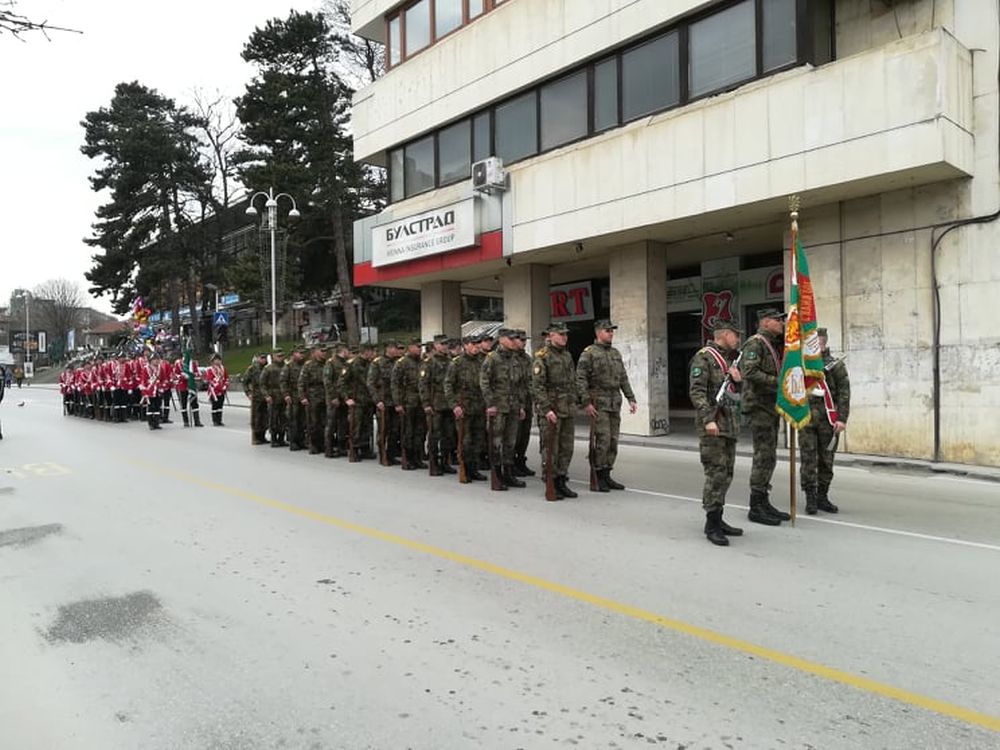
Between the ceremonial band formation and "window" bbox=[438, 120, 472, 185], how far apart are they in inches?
274

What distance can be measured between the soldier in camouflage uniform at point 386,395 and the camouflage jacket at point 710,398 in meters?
6.06

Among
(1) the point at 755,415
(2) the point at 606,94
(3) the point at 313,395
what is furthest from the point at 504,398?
(2) the point at 606,94

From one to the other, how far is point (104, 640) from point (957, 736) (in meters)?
4.50

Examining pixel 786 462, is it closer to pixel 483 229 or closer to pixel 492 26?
pixel 483 229

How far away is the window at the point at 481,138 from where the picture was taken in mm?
17875

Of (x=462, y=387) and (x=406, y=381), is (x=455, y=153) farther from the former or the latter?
(x=462, y=387)

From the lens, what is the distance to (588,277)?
21359 mm

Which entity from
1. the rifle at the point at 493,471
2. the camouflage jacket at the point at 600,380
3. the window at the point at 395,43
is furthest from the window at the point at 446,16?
the rifle at the point at 493,471

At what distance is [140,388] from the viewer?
68.0 ft

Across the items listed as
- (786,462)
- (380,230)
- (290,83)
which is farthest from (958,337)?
(290,83)

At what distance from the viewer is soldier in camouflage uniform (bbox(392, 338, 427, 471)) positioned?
1132 cm

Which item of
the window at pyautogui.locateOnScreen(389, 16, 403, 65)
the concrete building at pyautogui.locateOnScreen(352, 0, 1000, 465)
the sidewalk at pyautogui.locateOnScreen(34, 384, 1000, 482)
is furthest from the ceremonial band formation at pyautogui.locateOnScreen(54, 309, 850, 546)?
the window at pyautogui.locateOnScreen(389, 16, 403, 65)

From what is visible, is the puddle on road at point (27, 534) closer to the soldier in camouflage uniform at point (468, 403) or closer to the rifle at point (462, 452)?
the rifle at point (462, 452)

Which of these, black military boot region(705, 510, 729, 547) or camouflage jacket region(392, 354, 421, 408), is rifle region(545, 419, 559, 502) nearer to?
black military boot region(705, 510, 729, 547)
